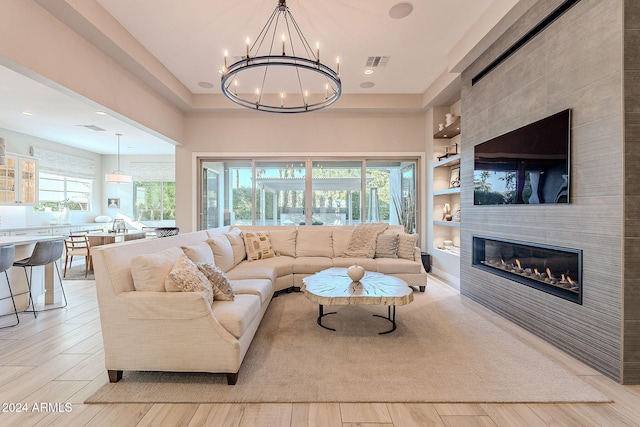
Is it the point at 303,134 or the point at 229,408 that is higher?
the point at 303,134

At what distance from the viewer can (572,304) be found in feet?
8.12

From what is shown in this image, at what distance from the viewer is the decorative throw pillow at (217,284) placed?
8.07 ft

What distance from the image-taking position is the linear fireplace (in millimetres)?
2529

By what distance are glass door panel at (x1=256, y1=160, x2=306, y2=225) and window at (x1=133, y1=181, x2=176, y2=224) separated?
4617mm

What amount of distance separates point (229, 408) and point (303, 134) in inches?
197

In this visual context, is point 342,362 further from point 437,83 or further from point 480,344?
point 437,83

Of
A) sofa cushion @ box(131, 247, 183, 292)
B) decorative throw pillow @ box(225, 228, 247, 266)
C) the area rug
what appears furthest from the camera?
decorative throw pillow @ box(225, 228, 247, 266)

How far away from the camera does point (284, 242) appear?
479 centimetres

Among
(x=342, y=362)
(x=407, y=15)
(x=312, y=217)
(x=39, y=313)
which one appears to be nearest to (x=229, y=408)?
(x=342, y=362)

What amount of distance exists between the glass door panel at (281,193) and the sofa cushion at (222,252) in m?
2.45

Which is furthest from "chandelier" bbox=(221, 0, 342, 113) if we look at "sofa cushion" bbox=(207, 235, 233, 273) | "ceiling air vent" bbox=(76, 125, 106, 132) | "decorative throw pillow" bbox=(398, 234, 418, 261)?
"ceiling air vent" bbox=(76, 125, 106, 132)

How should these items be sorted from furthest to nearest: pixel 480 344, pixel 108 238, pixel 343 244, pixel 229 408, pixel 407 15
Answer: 1. pixel 108 238
2. pixel 343 244
3. pixel 407 15
4. pixel 480 344
5. pixel 229 408

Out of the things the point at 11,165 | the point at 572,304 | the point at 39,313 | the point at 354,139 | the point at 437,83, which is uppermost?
the point at 437,83

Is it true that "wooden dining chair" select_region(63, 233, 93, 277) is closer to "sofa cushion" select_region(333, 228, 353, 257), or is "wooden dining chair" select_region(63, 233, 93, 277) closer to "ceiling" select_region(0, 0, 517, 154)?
"ceiling" select_region(0, 0, 517, 154)
